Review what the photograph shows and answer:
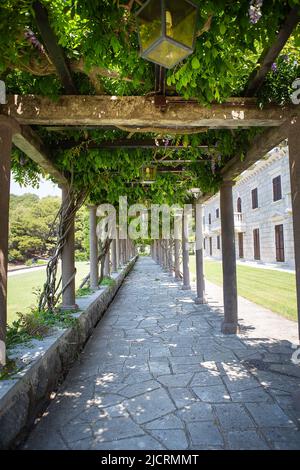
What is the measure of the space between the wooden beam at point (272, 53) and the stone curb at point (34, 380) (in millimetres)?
3538

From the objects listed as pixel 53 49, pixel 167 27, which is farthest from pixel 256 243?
pixel 167 27

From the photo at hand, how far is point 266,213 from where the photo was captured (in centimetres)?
2238

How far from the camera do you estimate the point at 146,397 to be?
342 cm

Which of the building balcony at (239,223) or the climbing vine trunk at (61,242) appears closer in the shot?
the climbing vine trunk at (61,242)

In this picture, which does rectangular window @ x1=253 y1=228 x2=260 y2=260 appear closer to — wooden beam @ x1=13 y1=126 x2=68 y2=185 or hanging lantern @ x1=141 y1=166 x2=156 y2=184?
hanging lantern @ x1=141 y1=166 x2=156 y2=184

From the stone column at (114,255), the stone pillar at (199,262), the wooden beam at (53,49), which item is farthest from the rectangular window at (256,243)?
the wooden beam at (53,49)

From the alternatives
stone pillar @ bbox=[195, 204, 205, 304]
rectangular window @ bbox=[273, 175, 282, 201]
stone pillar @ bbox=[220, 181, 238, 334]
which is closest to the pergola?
stone pillar @ bbox=[220, 181, 238, 334]

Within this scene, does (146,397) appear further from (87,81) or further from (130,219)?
(130,219)

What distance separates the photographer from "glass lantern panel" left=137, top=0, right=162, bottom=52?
1.88 metres

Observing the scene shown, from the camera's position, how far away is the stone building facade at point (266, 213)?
1922 centimetres

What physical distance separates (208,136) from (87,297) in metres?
4.55

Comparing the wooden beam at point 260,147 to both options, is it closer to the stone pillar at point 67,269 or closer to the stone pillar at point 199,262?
the stone pillar at point 67,269

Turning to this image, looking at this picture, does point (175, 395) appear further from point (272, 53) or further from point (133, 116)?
point (272, 53)

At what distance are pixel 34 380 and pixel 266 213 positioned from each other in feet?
71.1
